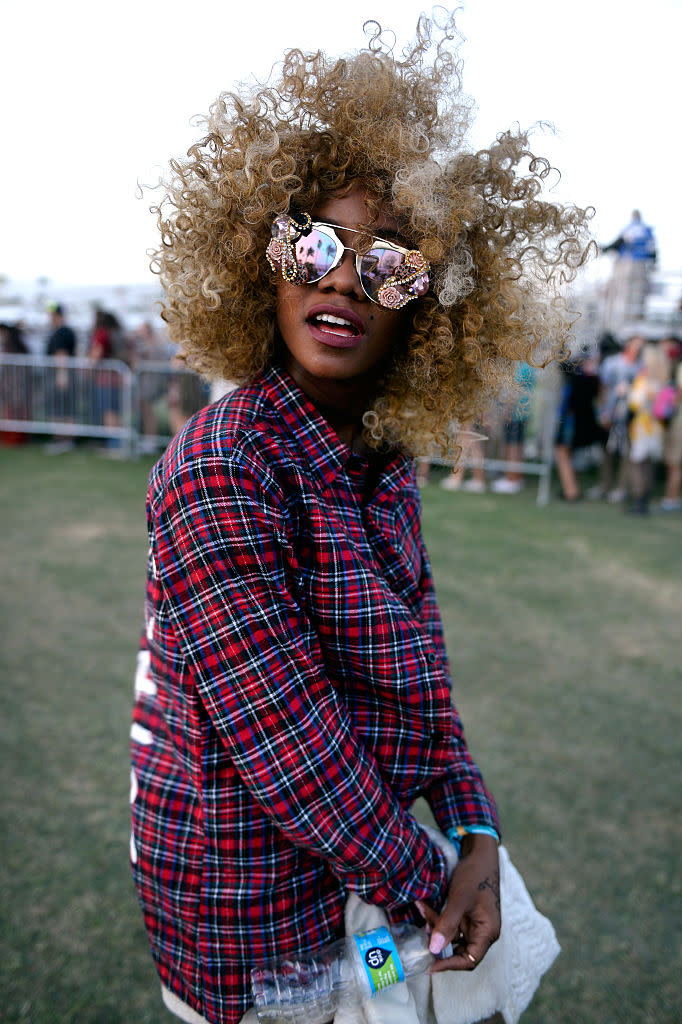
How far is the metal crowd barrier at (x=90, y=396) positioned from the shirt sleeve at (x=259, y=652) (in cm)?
976

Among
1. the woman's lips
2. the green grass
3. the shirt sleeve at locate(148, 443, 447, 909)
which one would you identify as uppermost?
the woman's lips

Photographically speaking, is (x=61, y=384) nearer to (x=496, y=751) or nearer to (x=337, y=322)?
(x=496, y=751)

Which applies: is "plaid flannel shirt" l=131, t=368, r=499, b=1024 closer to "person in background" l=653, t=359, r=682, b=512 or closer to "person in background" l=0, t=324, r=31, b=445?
"person in background" l=653, t=359, r=682, b=512

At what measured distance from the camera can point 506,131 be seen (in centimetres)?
170

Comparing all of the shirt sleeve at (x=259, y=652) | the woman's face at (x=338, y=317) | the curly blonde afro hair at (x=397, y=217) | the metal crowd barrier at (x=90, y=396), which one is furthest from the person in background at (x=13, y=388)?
the shirt sleeve at (x=259, y=652)

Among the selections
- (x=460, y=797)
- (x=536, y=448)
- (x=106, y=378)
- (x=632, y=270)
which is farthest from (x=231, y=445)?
(x=632, y=270)

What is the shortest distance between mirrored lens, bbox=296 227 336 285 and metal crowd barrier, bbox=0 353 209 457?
9500 mm

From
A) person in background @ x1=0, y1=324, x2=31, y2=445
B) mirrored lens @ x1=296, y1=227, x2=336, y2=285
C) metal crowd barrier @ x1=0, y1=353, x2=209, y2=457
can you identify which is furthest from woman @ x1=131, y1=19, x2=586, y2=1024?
person in background @ x1=0, y1=324, x2=31, y2=445

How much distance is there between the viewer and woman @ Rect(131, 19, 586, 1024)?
1.30m

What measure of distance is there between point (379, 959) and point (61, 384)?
10.8m

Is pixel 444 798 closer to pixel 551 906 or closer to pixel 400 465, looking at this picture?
pixel 400 465

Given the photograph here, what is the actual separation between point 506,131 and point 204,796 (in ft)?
4.96

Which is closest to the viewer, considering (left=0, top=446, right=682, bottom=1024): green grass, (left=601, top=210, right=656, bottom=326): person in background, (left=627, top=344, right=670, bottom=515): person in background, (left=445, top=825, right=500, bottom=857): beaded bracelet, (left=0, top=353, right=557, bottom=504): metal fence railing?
(left=445, top=825, right=500, bottom=857): beaded bracelet

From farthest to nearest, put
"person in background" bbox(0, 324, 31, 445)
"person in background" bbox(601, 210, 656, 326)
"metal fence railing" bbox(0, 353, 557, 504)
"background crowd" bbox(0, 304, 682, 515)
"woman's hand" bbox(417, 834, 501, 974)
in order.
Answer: "person in background" bbox(601, 210, 656, 326) → "person in background" bbox(0, 324, 31, 445) → "metal fence railing" bbox(0, 353, 557, 504) → "background crowd" bbox(0, 304, 682, 515) → "woman's hand" bbox(417, 834, 501, 974)
